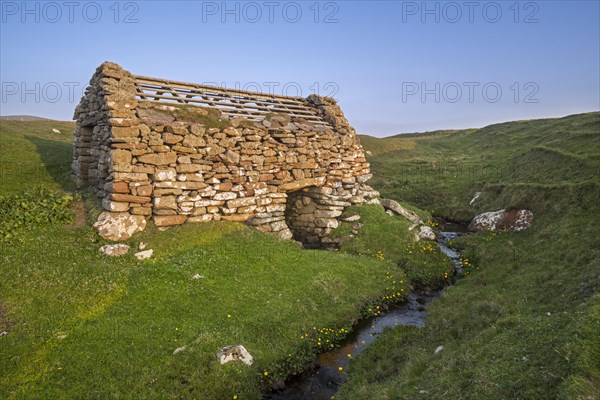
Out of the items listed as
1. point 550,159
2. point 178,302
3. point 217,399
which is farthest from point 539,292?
point 550,159

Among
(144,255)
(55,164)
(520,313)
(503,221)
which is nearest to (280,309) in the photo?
(144,255)

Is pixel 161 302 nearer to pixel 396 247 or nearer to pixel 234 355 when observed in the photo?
pixel 234 355

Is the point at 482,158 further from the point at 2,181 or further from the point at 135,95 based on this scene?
the point at 2,181

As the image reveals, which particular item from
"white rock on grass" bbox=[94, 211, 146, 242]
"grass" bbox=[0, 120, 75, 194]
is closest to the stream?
"white rock on grass" bbox=[94, 211, 146, 242]

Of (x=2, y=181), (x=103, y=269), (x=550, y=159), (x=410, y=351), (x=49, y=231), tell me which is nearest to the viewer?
(x=410, y=351)

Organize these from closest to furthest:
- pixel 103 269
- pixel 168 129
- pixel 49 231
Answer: pixel 103 269 → pixel 49 231 → pixel 168 129

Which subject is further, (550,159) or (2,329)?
(550,159)

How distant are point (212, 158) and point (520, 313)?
1356 centimetres

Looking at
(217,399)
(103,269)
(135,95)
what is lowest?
(217,399)

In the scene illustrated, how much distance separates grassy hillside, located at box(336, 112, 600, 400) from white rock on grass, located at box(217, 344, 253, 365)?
105 inches

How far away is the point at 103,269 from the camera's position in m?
13.3

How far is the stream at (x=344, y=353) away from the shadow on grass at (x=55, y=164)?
1584cm

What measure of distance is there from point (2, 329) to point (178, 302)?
15.0 feet

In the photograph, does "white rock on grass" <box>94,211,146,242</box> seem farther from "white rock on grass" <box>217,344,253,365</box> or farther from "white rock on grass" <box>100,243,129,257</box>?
"white rock on grass" <box>217,344,253,365</box>
